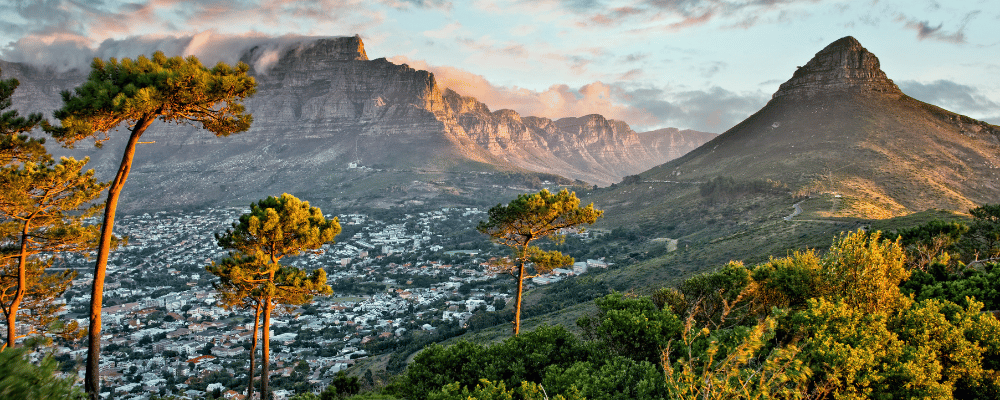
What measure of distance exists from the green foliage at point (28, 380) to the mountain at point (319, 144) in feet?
349

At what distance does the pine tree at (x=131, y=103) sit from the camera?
9766mm

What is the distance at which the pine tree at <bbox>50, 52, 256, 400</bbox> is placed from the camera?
32.0 feet

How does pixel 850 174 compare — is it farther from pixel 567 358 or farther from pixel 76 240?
pixel 76 240

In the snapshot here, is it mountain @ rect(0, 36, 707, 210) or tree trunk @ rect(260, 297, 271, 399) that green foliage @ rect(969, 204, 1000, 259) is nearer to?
tree trunk @ rect(260, 297, 271, 399)

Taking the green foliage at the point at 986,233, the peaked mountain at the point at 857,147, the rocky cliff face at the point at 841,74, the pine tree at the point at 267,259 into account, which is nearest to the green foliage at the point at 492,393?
the pine tree at the point at 267,259

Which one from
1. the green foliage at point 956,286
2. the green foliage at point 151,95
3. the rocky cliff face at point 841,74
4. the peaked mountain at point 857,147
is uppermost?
the rocky cliff face at point 841,74

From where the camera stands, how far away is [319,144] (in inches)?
6029

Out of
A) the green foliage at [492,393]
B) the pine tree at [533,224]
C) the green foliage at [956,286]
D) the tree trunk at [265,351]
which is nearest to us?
the green foliage at [492,393]

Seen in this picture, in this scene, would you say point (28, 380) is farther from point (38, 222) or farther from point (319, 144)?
point (319, 144)

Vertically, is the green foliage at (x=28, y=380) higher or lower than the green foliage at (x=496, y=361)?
higher

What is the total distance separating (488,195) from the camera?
11700 centimetres

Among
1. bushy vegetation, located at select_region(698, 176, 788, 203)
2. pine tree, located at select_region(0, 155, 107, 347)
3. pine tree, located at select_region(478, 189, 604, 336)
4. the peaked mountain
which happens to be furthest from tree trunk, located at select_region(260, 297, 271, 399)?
bushy vegetation, located at select_region(698, 176, 788, 203)

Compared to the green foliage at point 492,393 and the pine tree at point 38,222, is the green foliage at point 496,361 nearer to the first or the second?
the green foliage at point 492,393

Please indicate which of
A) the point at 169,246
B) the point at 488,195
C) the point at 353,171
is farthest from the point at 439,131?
the point at 169,246
